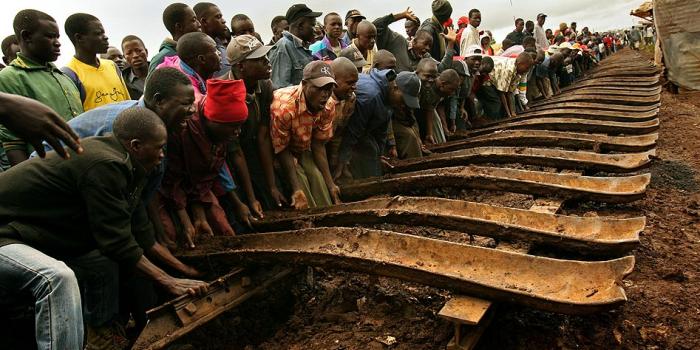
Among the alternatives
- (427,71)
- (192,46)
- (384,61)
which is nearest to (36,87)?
(192,46)

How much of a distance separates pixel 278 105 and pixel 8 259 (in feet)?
7.74

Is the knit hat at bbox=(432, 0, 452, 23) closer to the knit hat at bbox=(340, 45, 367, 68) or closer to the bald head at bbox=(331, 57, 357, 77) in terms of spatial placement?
the knit hat at bbox=(340, 45, 367, 68)

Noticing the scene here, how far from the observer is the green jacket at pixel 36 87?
3156 mm

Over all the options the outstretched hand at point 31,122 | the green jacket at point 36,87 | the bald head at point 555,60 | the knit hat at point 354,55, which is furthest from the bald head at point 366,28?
Result: the bald head at point 555,60

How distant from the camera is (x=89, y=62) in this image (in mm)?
3883

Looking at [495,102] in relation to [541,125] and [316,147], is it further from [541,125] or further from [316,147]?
[316,147]

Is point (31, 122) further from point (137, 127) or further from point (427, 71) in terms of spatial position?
point (427, 71)

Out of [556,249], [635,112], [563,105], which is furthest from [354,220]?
[563,105]

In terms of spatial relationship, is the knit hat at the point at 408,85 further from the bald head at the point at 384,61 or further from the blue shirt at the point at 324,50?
the blue shirt at the point at 324,50

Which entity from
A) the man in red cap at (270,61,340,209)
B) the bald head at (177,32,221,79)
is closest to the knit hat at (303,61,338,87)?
the man in red cap at (270,61,340,209)

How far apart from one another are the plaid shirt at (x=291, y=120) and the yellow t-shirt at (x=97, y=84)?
4.44 ft

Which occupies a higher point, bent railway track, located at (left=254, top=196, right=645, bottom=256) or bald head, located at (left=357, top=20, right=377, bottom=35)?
bald head, located at (left=357, top=20, right=377, bottom=35)

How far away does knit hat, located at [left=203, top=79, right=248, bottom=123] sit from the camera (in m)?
3.13

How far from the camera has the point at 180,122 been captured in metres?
2.88
